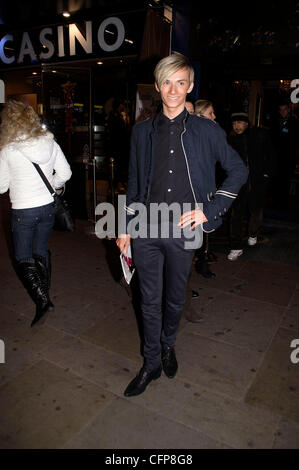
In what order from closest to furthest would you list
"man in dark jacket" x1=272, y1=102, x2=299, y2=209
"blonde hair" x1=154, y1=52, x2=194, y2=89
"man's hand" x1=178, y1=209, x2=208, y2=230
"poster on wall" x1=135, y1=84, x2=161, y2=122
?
"blonde hair" x1=154, y1=52, x2=194, y2=89 → "man's hand" x1=178, y1=209, x2=208, y2=230 → "poster on wall" x1=135, y1=84, x2=161, y2=122 → "man in dark jacket" x1=272, y1=102, x2=299, y2=209

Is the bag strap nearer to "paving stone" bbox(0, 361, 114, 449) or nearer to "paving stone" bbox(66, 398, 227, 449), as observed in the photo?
"paving stone" bbox(0, 361, 114, 449)

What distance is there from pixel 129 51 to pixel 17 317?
17.3 ft

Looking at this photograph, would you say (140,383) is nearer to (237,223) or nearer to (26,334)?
(26,334)

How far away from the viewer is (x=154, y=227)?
90.5 inches

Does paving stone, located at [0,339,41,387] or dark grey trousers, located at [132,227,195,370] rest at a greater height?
dark grey trousers, located at [132,227,195,370]

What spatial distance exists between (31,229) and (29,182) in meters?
0.45

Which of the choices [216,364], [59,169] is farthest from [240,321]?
[59,169]

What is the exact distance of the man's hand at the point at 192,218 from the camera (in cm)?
220

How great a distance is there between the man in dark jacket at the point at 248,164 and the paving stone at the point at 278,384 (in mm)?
2316

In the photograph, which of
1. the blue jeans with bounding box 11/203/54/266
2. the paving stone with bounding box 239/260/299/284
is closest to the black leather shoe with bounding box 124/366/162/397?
the blue jeans with bounding box 11/203/54/266

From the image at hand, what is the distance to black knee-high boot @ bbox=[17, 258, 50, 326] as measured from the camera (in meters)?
3.34

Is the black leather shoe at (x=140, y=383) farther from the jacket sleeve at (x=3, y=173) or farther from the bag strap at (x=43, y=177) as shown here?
the jacket sleeve at (x=3, y=173)

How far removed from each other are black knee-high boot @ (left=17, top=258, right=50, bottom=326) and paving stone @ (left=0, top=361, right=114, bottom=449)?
2.37 ft

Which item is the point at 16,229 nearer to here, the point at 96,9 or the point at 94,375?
the point at 94,375
